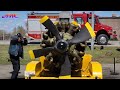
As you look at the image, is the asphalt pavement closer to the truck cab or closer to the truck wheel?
the truck wheel

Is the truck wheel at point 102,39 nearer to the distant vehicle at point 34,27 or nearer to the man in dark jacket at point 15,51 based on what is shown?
the distant vehicle at point 34,27

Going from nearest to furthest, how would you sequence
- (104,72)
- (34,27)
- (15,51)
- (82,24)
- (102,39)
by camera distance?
(15,51), (104,72), (82,24), (102,39), (34,27)

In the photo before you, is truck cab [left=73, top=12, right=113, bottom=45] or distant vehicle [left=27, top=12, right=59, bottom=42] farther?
distant vehicle [left=27, top=12, right=59, bottom=42]

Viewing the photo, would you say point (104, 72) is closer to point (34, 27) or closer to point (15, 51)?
point (15, 51)

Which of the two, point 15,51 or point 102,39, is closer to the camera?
point 15,51

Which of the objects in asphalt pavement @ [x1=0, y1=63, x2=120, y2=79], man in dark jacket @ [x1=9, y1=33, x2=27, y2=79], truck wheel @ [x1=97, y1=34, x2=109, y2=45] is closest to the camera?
man in dark jacket @ [x1=9, y1=33, x2=27, y2=79]

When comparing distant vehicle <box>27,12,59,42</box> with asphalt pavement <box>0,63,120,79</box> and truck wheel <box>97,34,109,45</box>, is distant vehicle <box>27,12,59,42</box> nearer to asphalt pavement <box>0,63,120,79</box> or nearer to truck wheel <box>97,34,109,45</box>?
truck wheel <box>97,34,109,45</box>

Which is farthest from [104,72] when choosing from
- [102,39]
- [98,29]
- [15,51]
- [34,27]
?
[34,27]

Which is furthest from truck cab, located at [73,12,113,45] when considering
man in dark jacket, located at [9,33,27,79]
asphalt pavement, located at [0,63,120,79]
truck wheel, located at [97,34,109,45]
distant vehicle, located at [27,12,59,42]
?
man in dark jacket, located at [9,33,27,79]

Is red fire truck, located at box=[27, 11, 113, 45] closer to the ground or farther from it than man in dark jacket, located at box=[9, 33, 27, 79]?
farther from it

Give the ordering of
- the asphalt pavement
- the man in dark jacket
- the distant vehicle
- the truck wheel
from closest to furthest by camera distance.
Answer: the man in dark jacket → the asphalt pavement → the truck wheel → the distant vehicle

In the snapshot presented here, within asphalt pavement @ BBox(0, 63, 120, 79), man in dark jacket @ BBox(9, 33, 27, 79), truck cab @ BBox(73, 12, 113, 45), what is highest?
truck cab @ BBox(73, 12, 113, 45)

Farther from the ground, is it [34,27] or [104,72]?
[34,27]

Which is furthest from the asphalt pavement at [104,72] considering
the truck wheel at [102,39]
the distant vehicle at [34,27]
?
the distant vehicle at [34,27]
